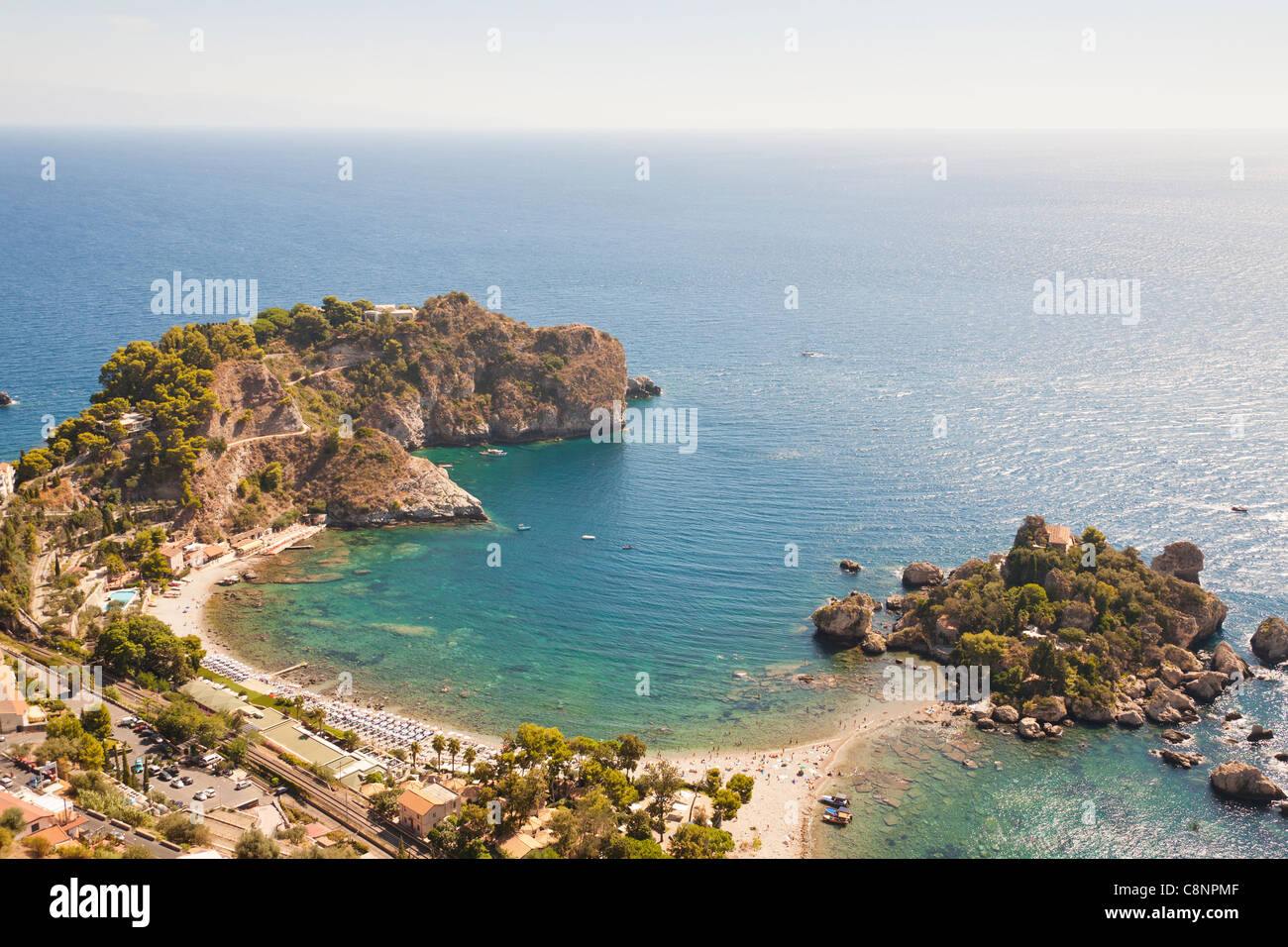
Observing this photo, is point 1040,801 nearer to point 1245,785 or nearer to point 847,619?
point 1245,785

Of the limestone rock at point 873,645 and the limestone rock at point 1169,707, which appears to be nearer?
the limestone rock at point 1169,707

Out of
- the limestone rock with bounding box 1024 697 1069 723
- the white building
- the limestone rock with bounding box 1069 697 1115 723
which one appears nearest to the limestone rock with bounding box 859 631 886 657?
the limestone rock with bounding box 1024 697 1069 723

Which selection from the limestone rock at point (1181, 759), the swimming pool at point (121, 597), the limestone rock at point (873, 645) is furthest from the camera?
the swimming pool at point (121, 597)

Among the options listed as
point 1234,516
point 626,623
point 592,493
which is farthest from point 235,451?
point 1234,516

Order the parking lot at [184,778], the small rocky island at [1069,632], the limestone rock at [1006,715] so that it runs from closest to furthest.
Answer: the parking lot at [184,778], the limestone rock at [1006,715], the small rocky island at [1069,632]

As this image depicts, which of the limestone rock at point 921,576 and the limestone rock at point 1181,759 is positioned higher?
the limestone rock at point 921,576

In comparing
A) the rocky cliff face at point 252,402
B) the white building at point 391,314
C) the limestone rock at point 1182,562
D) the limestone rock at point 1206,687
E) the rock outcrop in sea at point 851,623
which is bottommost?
the limestone rock at point 1206,687

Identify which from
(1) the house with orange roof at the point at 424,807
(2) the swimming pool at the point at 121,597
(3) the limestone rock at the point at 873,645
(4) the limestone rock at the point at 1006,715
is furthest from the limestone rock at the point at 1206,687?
(2) the swimming pool at the point at 121,597

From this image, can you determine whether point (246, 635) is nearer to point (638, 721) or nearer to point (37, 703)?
point (37, 703)

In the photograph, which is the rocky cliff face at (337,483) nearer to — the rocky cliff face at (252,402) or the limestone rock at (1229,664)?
the rocky cliff face at (252,402)

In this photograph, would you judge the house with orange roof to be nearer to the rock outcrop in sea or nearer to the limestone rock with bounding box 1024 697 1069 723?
the rock outcrop in sea
